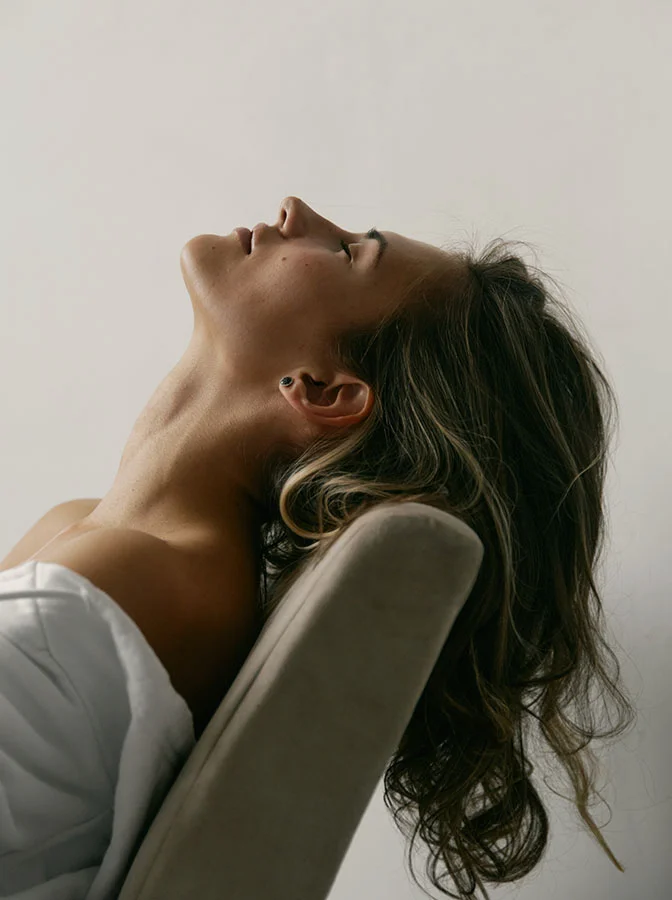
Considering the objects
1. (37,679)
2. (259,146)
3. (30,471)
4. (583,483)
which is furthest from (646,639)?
(30,471)

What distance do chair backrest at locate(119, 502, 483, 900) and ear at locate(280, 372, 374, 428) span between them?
1.37 feet

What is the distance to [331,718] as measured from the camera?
2.92ft

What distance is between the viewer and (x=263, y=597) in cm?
133

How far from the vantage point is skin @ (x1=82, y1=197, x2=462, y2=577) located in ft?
4.29

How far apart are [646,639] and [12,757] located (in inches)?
32.5

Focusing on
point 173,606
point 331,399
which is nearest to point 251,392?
point 331,399

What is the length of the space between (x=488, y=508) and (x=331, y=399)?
25cm

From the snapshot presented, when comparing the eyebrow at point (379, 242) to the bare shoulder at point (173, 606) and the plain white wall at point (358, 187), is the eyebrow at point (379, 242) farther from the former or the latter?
the bare shoulder at point (173, 606)

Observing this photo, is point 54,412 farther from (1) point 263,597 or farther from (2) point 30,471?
(1) point 263,597

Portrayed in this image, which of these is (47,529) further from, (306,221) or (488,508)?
(488,508)

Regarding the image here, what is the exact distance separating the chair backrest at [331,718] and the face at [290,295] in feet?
1.56

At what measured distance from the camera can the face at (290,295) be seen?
4.37ft

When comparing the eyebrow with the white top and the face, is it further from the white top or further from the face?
the white top

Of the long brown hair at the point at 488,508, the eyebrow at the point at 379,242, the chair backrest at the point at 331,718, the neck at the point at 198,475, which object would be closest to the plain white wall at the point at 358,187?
the long brown hair at the point at 488,508
